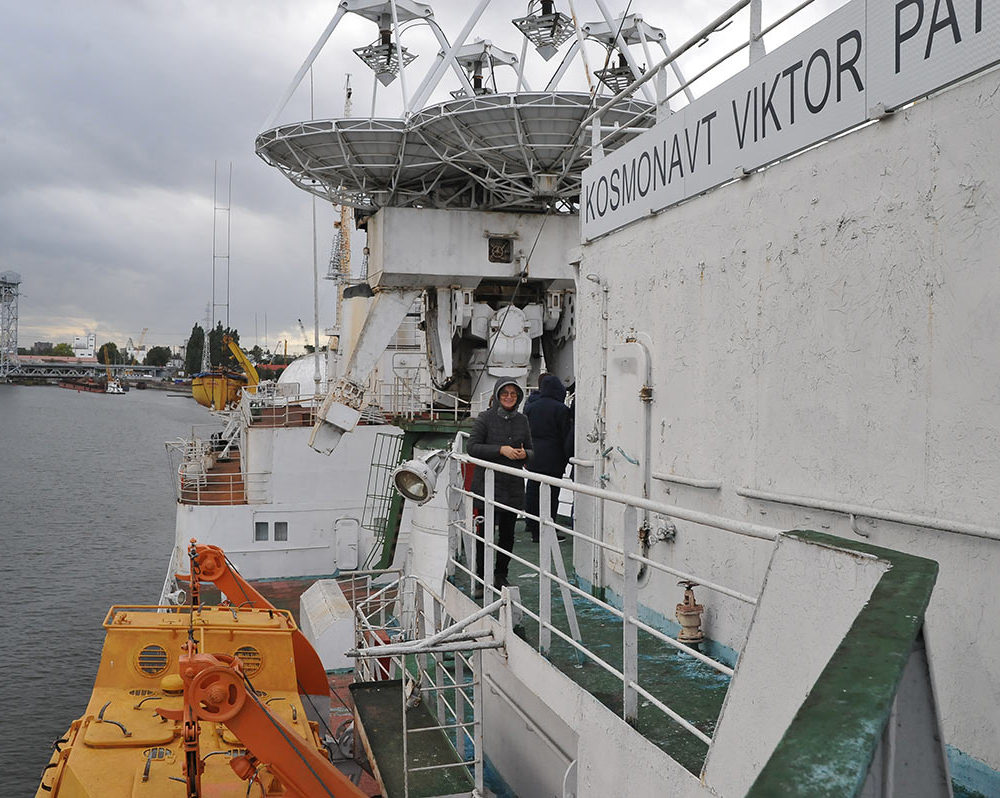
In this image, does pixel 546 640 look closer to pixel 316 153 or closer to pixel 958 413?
pixel 958 413

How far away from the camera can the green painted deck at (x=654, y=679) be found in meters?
3.81

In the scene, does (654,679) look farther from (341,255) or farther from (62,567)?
(341,255)

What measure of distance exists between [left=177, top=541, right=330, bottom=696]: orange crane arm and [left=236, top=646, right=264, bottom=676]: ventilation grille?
37cm

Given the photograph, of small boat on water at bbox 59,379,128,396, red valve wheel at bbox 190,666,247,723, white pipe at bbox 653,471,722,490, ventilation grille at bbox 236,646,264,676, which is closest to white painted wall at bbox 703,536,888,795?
white pipe at bbox 653,471,722,490

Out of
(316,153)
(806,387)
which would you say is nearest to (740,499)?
(806,387)

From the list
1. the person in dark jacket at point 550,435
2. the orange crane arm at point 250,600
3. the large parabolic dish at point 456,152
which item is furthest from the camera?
the large parabolic dish at point 456,152

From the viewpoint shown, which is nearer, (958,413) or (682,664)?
(958,413)

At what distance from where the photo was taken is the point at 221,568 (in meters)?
9.89

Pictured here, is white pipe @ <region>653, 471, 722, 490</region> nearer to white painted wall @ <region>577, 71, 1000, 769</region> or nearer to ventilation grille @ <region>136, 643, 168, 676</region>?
white painted wall @ <region>577, 71, 1000, 769</region>

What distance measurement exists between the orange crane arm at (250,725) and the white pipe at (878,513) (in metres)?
3.46

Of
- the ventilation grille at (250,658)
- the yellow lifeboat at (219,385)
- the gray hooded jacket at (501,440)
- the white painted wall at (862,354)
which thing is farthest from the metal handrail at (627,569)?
the yellow lifeboat at (219,385)

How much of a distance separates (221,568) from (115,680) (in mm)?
2000

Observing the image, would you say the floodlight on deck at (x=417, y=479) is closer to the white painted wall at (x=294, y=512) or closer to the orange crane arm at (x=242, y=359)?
the white painted wall at (x=294, y=512)

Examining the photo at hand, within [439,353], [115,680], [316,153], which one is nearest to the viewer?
[115,680]
